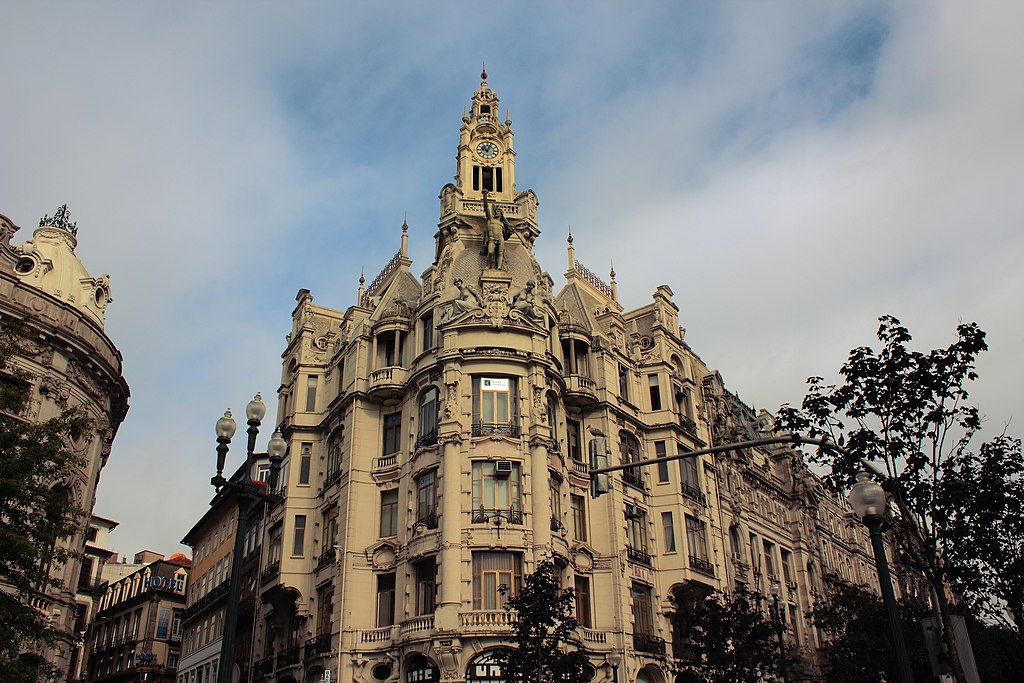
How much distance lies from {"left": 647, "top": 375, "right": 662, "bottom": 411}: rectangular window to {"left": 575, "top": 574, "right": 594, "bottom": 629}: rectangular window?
1274cm

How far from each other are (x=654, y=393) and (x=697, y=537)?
27.7 ft

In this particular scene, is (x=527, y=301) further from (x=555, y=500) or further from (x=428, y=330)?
(x=555, y=500)

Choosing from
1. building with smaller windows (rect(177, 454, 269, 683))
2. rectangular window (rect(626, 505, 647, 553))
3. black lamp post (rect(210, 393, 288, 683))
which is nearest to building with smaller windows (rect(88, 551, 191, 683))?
building with smaller windows (rect(177, 454, 269, 683))

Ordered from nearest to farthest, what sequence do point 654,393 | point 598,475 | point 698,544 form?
point 598,475 < point 698,544 < point 654,393

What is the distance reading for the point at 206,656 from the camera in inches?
2183

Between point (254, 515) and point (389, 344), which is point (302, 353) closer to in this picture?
point (389, 344)

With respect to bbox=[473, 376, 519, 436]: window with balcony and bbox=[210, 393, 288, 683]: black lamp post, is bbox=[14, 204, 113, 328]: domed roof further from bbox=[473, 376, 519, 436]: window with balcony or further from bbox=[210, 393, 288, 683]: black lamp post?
bbox=[210, 393, 288, 683]: black lamp post

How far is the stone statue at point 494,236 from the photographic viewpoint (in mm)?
45781

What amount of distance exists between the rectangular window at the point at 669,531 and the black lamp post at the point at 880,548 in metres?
30.1

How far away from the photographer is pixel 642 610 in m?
44.7

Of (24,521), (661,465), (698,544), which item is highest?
(661,465)

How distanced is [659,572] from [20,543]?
3329 cm

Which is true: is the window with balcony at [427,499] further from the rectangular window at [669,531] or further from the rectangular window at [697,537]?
the rectangular window at [697,537]

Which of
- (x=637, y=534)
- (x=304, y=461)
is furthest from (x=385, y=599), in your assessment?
(x=637, y=534)
